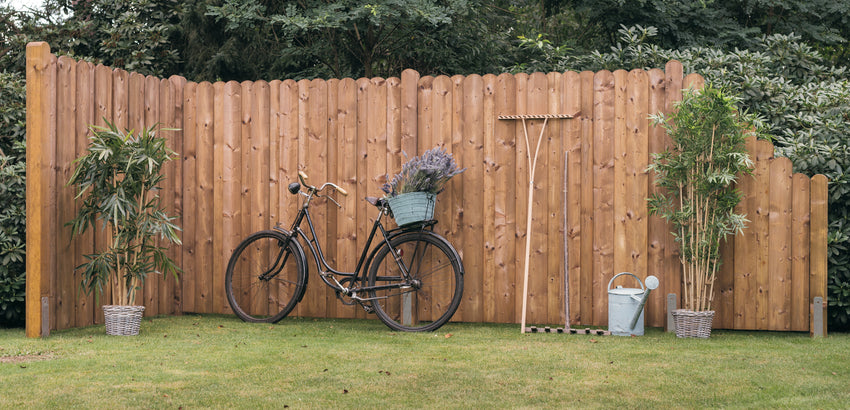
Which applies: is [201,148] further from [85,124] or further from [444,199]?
[444,199]

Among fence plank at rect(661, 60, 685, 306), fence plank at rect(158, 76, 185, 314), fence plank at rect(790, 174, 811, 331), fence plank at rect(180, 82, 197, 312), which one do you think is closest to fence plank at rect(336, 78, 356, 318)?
fence plank at rect(180, 82, 197, 312)

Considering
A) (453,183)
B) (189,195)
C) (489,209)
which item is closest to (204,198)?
(189,195)

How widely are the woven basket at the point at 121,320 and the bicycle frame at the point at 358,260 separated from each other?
3.56 ft

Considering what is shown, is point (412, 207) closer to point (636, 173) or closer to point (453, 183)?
point (453, 183)

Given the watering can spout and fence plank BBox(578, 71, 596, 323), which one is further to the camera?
fence plank BBox(578, 71, 596, 323)

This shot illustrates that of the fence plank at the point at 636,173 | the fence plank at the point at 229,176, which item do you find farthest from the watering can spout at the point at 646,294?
the fence plank at the point at 229,176

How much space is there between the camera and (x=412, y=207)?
5.03 meters

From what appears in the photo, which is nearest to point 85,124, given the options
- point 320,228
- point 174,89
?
point 174,89

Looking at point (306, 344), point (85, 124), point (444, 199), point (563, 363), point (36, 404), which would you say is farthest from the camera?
point (444, 199)

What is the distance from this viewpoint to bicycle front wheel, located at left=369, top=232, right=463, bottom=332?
5.17 metres

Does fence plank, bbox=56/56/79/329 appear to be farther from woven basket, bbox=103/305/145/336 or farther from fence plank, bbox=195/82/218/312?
fence plank, bbox=195/82/218/312

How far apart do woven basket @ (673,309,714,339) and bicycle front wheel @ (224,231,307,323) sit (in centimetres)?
251

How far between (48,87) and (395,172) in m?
2.24

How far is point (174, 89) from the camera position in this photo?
19.5 feet
